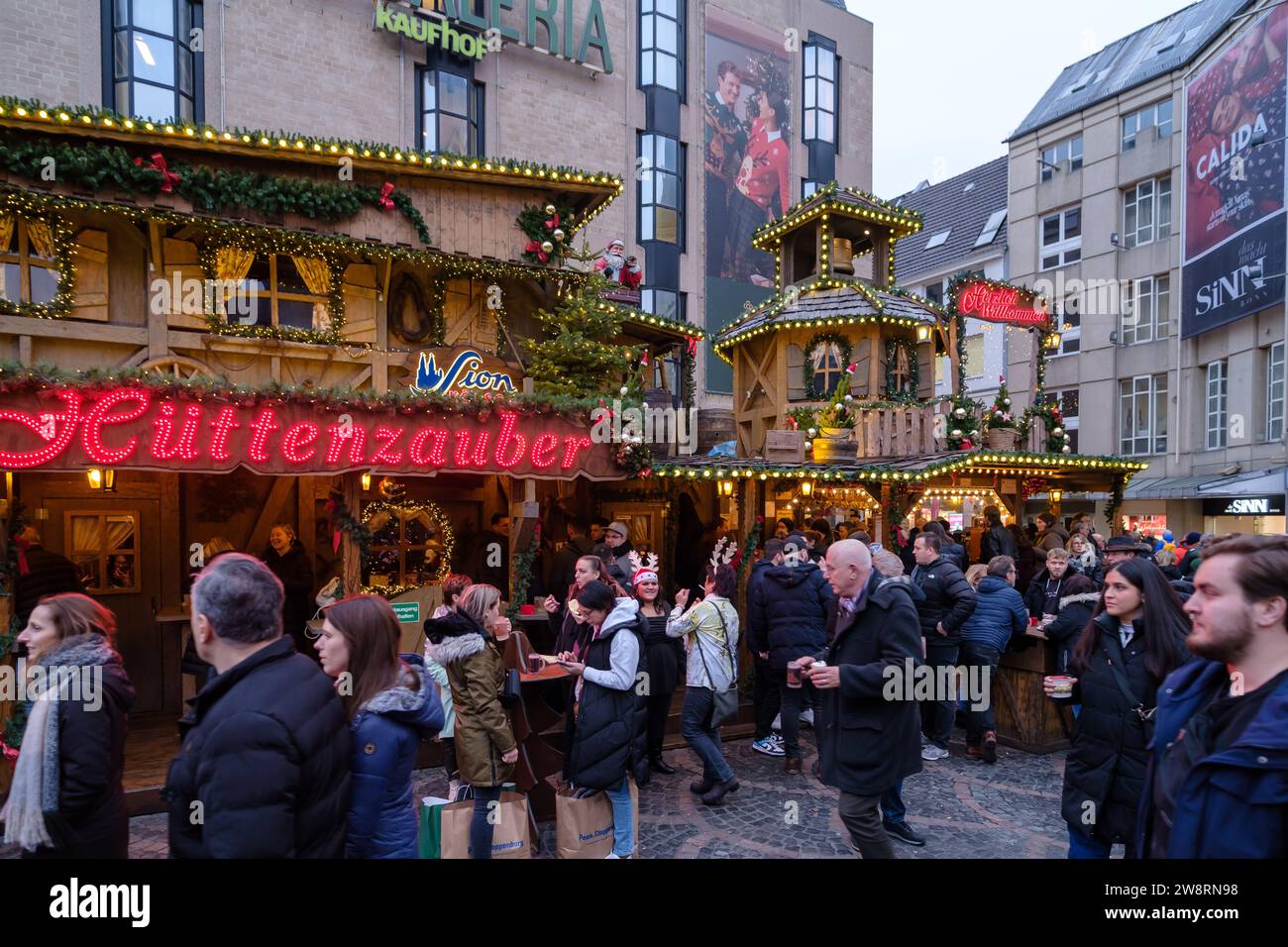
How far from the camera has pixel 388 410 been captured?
748 centimetres

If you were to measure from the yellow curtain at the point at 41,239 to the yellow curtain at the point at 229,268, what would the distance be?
70.4 inches

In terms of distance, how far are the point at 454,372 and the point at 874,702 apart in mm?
8427

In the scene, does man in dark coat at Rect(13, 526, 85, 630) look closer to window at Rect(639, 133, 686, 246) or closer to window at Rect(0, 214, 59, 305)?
window at Rect(0, 214, 59, 305)

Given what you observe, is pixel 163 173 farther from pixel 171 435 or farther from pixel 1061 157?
pixel 1061 157

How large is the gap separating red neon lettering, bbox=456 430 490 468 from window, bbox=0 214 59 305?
18.9 ft

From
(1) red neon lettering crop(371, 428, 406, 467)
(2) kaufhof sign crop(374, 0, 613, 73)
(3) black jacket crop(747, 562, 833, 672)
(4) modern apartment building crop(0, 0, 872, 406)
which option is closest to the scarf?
(1) red neon lettering crop(371, 428, 406, 467)

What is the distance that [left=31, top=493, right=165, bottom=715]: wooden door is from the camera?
899 cm

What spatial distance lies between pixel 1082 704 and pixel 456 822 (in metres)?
3.74

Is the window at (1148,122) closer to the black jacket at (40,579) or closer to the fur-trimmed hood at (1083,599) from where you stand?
the fur-trimmed hood at (1083,599)

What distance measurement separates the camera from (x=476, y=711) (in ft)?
14.6

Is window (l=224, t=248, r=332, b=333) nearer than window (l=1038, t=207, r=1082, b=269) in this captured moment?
Yes

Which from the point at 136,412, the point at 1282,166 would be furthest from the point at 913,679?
the point at 1282,166

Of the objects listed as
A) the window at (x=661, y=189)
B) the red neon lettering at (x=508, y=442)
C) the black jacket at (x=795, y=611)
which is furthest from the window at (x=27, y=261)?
the window at (x=661, y=189)

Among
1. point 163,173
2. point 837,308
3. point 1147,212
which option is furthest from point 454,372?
point 1147,212
